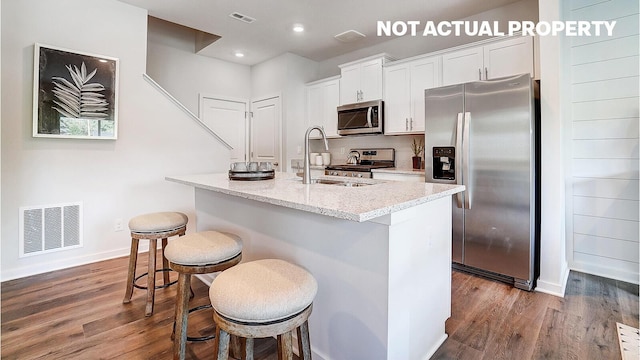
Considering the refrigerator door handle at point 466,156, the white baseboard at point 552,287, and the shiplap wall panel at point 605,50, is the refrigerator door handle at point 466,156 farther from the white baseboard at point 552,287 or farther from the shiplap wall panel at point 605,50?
the shiplap wall panel at point 605,50

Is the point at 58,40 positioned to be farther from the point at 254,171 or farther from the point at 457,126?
the point at 457,126

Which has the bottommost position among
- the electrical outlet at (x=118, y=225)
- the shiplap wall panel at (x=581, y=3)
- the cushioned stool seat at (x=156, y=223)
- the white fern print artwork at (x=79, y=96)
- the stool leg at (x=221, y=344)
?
the stool leg at (x=221, y=344)

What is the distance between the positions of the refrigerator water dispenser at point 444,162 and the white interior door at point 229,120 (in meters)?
3.29

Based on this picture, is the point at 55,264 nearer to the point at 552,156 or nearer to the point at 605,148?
the point at 552,156

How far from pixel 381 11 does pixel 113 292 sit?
371 cm

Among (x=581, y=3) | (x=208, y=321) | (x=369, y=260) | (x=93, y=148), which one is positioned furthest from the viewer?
(x=93, y=148)

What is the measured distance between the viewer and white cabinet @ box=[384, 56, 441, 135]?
3.45 metres

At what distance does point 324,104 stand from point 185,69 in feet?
7.28

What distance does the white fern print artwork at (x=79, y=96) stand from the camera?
107 inches

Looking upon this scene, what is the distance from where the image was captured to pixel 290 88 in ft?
15.4

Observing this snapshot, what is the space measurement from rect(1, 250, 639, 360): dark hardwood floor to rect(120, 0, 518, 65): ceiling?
2.79 m

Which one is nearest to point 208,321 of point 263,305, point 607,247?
point 263,305

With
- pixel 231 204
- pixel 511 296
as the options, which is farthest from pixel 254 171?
pixel 511 296

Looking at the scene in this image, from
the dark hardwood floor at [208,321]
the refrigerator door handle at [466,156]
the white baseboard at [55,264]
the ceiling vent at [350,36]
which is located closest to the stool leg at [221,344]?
the dark hardwood floor at [208,321]
